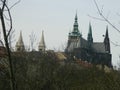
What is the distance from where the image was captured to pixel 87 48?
125375 millimetres

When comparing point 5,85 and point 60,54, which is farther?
point 60,54

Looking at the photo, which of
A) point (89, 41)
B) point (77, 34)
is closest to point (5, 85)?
point (77, 34)

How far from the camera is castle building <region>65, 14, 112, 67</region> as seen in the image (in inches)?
4680

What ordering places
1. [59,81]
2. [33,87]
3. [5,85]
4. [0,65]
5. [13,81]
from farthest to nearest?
[59,81] → [33,87] → [5,85] → [0,65] → [13,81]

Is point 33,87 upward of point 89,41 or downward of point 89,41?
downward

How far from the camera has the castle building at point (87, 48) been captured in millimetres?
118875

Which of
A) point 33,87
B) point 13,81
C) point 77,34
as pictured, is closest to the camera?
point 13,81

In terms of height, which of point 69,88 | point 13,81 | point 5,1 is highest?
point 5,1

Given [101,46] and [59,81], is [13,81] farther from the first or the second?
[101,46]

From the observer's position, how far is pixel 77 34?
12162 cm

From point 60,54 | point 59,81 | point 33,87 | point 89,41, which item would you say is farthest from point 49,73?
point 89,41

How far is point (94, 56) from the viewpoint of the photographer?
411 ft

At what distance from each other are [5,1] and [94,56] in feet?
398

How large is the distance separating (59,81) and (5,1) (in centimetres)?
2447
